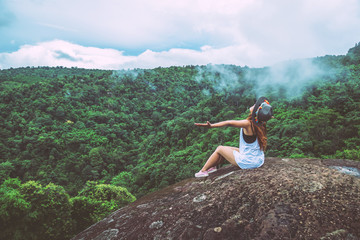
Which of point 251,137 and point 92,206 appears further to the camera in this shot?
point 92,206

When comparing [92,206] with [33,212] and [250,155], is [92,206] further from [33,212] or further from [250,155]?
[250,155]

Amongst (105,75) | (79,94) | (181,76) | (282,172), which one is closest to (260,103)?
(282,172)

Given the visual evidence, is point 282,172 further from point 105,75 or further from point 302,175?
point 105,75

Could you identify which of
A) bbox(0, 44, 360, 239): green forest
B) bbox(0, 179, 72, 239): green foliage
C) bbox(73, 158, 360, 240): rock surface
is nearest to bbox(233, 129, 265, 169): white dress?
bbox(73, 158, 360, 240): rock surface

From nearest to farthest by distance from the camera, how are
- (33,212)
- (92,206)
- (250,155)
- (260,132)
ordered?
(260,132) → (250,155) → (33,212) → (92,206)

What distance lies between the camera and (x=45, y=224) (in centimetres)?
1199

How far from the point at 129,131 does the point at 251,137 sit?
7823 centimetres

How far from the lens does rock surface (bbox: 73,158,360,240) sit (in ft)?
7.94

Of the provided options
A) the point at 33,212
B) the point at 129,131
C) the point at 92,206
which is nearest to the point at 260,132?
the point at 33,212

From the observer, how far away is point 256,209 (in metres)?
2.78

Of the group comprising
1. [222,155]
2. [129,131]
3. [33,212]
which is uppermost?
[222,155]

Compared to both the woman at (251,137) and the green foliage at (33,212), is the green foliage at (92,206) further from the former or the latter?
the woman at (251,137)

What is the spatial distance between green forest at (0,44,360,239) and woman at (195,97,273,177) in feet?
38.0

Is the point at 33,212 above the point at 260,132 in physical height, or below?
below
